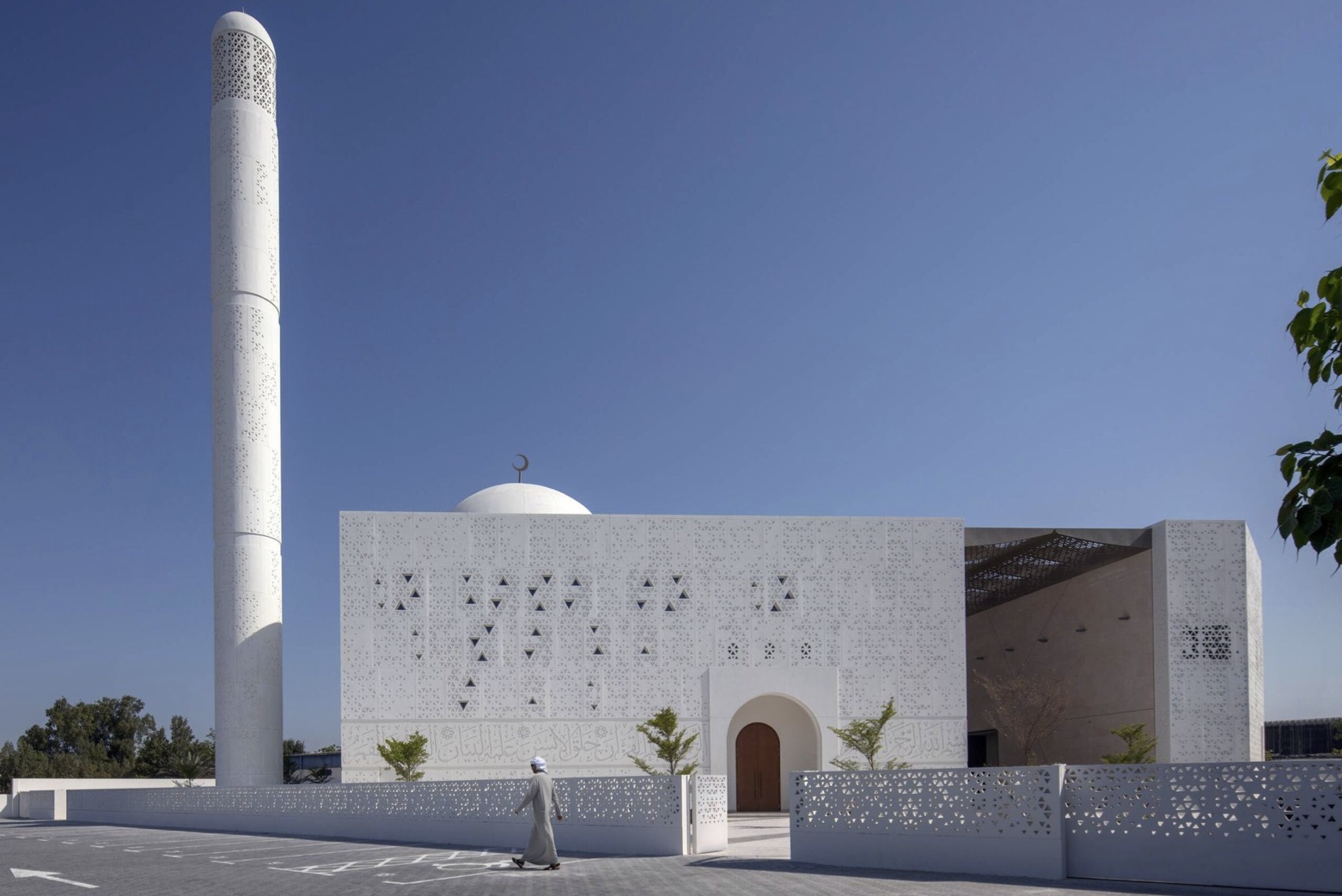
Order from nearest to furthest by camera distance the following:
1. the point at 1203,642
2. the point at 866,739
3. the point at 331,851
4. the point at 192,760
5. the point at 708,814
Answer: the point at 708,814 < the point at 331,851 < the point at 866,739 < the point at 1203,642 < the point at 192,760

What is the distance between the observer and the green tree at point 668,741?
18312 millimetres

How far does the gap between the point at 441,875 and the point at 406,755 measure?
1056 centimetres

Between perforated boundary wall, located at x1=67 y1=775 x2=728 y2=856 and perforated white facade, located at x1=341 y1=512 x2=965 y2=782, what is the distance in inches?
106

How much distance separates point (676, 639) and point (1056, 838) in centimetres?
1257

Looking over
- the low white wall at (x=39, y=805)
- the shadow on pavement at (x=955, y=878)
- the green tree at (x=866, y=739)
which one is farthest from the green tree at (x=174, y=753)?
the shadow on pavement at (x=955, y=878)

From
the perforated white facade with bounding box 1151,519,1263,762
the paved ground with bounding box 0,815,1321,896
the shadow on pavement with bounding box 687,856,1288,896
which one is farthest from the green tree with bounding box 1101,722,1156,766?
the shadow on pavement with bounding box 687,856,1288,896

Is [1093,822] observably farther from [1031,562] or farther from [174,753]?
[174,753]

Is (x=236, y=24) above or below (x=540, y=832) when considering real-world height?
above

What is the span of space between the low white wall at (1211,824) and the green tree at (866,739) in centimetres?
1116

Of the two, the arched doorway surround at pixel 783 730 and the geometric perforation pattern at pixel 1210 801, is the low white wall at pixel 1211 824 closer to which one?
the geometric perforation pattern at pixel 1210 801

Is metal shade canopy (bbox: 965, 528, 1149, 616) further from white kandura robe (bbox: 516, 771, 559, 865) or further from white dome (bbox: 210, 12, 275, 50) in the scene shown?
white dome (bbox: 210, 12, 275, 50)

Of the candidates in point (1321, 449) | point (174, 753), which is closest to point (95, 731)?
point (174, 753)

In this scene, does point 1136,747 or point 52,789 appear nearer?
point 1136,747

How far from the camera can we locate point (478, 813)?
12.3 m
